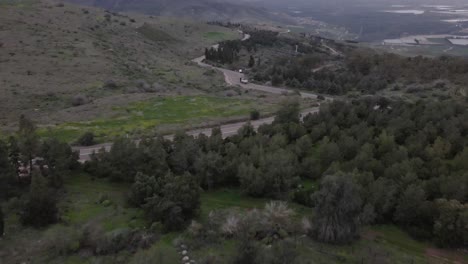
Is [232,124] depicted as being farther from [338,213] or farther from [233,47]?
[233,47]

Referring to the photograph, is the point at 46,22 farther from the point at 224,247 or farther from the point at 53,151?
the point at 224,247

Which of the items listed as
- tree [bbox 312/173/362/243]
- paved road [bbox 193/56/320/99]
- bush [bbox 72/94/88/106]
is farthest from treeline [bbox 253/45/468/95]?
tree [bbox 312/173/362/243]

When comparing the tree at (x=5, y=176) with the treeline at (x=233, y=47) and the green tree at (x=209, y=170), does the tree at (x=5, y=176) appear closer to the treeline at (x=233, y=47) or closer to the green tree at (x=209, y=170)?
the green tree at (x=209, y=170)

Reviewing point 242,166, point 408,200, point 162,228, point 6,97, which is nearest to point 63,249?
point 162,228

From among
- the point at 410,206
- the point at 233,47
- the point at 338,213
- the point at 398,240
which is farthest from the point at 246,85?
the point at 338,213

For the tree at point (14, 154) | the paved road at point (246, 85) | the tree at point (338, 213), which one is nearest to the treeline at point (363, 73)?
the paved road at point (246, 85)

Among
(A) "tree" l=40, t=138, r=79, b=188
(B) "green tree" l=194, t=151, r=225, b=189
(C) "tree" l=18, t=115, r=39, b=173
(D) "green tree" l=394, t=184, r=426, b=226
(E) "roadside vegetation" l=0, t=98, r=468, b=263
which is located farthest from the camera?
(B) "green tree" l=194, t=151, r=225, b=189

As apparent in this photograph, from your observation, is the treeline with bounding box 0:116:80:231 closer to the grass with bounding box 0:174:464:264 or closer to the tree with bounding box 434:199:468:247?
the grass with bounding box 0:174:464:264
